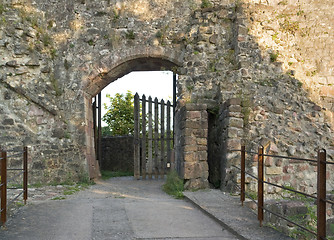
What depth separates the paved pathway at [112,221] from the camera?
415 centimetres

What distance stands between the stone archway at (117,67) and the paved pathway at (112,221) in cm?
304

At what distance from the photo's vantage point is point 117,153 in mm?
15523

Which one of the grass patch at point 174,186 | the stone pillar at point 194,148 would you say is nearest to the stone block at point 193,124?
the stone pillar at point 194,148

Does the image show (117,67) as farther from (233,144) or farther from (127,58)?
(233,144)

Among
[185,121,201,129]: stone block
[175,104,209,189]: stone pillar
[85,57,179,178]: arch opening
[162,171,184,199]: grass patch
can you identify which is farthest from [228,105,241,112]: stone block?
[85,57,179,178]: arch opening

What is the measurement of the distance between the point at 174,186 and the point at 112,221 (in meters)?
2.91

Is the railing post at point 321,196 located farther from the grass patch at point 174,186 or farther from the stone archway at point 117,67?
the stone archway at point 117,67

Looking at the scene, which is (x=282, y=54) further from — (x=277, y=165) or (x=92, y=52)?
(x=92, y=52)

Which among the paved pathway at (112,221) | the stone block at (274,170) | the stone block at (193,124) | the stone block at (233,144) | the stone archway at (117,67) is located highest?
the stone archway at (117,67)

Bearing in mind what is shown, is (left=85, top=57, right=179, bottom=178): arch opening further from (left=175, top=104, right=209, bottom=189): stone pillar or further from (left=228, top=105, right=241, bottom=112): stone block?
(left=228, top=105, right=241, bottom=112): stone block

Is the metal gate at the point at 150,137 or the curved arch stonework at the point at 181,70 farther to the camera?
the metal gate at the point at 150,137

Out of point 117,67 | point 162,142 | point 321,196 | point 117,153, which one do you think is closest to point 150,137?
point 162,142

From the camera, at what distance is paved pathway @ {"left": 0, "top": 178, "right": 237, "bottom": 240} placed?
4.15 metres

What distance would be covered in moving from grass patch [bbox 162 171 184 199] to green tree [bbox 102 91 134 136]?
11.2 m
